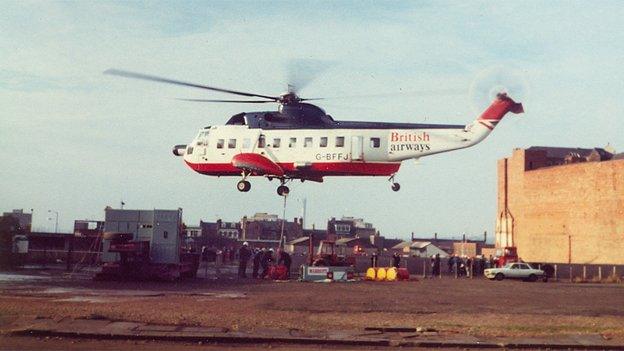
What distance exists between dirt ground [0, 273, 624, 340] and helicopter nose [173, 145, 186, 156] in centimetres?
554

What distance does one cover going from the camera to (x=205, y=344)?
13.7m

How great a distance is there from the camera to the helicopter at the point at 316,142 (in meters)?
26.6

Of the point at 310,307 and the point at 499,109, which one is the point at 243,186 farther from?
the point at 499,109

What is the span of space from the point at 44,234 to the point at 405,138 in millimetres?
33903

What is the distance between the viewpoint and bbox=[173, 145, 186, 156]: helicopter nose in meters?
31.0

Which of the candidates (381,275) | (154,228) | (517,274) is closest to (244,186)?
(154,228)

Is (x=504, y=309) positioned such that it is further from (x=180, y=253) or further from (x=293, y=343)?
(x=180, y=253)

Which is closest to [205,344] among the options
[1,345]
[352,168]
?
[1,345]

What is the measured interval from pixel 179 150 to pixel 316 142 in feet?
23.3

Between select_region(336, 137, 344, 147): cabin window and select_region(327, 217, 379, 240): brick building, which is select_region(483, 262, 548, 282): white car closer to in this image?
select_region(336, 137, 344, 147): cabin window

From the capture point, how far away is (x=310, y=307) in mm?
21312

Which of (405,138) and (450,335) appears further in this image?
(405,138)

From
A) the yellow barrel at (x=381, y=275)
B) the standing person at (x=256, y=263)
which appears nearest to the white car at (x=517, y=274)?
the yellow barrel at (x=381, y=275)

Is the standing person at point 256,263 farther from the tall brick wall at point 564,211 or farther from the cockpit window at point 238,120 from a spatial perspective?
the tall brick wall at point 564,211
